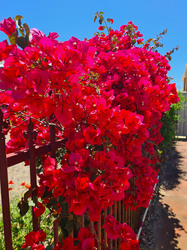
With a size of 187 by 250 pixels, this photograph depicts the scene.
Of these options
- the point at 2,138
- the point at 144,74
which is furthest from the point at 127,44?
the point at 2,138

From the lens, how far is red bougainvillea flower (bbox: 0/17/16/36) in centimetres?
83

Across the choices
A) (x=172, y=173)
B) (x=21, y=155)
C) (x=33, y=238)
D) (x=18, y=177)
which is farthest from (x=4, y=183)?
(x=172, y=173)

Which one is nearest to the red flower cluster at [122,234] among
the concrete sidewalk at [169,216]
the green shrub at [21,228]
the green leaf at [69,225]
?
the green leaf at [69,225]

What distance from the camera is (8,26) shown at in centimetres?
84

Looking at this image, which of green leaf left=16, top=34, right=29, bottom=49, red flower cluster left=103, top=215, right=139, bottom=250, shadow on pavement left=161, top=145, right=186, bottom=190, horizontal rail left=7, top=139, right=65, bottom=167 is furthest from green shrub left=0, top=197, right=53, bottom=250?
shadow on pavement left=161, top=145, right=186, bottom=190

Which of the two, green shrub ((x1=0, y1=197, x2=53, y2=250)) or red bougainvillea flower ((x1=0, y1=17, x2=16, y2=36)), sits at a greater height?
red bougainvillea flower ((x1=0, y1=17, x2=16, y2=36))

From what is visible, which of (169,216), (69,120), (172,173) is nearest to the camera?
(69,120)

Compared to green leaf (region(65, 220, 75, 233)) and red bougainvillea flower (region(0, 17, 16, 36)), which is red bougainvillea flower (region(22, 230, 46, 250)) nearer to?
green leaf (region(65, 220, 75, 233))

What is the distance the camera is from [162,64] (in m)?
3.03

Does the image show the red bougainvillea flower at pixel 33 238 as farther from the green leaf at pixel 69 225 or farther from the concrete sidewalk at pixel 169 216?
the concrete sidewalk at pixel 169 216

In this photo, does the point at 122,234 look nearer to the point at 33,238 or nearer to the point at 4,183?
the point at 33,238

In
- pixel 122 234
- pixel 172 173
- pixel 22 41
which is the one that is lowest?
pixel 172 173

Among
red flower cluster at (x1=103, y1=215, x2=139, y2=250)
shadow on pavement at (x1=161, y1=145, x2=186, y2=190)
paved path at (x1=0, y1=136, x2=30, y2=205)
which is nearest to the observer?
red flower cluster at (x1=103, y1=215, x2=139, y2=250)

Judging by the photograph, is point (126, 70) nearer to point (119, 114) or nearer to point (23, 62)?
point (119, 114)
